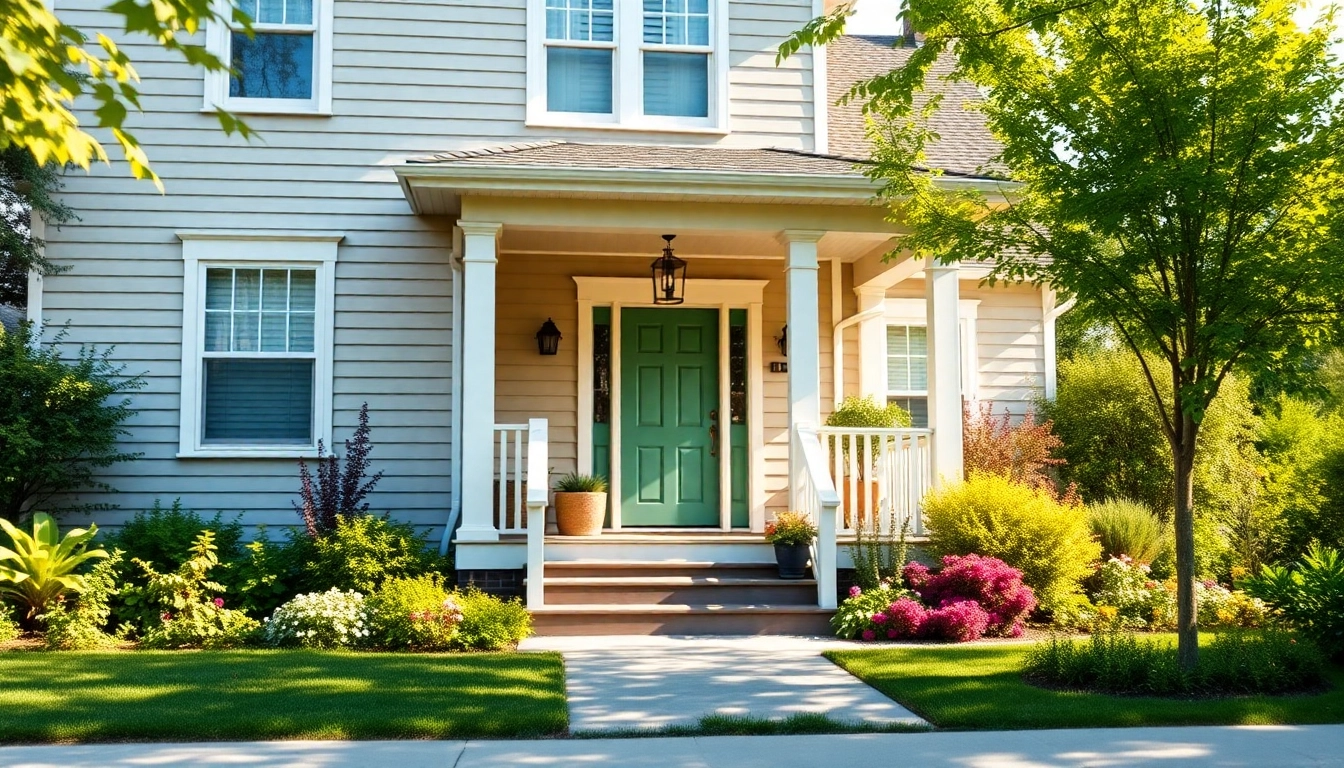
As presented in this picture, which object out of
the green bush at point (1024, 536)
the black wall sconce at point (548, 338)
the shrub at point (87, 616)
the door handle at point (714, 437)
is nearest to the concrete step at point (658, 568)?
the green bush at point (1024, 536)

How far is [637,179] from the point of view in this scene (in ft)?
28.3

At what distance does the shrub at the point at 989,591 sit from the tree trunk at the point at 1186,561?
1.76 metres

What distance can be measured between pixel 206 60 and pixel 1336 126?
212 inches

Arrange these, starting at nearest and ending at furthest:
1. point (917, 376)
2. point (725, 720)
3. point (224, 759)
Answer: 1. point (224, 759)
2. point (725, 720)
3. point (917, 376)

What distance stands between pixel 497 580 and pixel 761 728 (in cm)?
387

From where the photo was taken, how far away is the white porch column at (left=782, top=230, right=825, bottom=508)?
895 cm

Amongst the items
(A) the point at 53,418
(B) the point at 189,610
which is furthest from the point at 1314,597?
(A) the point at 53,418

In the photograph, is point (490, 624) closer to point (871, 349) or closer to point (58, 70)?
point (58, 70)

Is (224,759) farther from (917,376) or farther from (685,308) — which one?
(917,376)

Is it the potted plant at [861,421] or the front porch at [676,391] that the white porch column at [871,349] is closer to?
the front porch at [676,391]

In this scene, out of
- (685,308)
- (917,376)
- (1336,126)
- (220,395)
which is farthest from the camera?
(917,376)

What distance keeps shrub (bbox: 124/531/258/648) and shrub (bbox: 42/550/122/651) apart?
176 mm

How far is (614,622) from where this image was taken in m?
8.16

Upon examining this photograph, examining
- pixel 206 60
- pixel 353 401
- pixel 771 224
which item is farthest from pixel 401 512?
pixel 206 60
